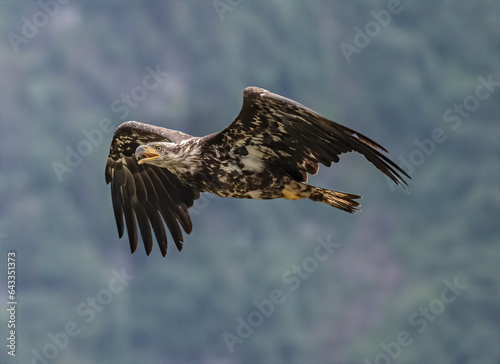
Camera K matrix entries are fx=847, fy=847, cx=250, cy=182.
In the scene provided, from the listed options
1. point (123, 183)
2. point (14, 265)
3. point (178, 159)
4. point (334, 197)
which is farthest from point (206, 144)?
point (14, 265)

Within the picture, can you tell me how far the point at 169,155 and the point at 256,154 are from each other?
1.26m

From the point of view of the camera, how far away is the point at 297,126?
1114 cm

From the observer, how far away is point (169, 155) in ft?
39.4

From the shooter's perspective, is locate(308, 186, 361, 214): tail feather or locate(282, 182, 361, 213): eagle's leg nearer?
locate(282, 182, 361, 213): eagle's leg

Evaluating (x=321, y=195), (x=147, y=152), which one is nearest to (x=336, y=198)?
(x=321, y=195)

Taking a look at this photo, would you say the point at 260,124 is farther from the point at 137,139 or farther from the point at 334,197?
the point at 137,139

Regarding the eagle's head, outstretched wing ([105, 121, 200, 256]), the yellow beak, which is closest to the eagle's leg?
the eagle's head

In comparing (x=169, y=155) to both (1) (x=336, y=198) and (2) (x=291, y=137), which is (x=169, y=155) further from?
(1) (x=336, y=198)

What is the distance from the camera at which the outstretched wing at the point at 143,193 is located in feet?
45.1

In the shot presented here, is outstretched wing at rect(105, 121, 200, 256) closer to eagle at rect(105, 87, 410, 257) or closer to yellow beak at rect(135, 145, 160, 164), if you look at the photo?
eagle at rect(105, 87, 410, 257)

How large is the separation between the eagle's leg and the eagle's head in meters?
1.43

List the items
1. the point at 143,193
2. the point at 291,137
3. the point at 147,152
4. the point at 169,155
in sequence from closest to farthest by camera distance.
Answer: the point at 291,137
the point at 169,155
the point at 147,152
the point at 143,193

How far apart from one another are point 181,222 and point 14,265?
13.8 feet

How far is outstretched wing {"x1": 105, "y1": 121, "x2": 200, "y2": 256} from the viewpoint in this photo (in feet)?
45.1
